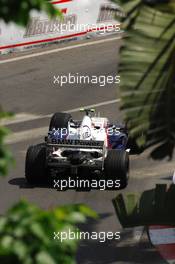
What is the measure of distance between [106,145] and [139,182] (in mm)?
1020

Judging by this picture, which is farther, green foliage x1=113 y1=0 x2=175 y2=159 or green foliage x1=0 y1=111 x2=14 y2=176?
green foliage x1=113 y1=0 x2=175 y2=159

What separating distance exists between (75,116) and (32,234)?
16483 mm

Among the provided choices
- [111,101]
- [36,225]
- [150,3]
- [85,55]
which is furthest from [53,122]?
[36,225]

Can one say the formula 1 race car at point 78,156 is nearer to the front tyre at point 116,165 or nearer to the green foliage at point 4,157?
the front tyre at point 116,165

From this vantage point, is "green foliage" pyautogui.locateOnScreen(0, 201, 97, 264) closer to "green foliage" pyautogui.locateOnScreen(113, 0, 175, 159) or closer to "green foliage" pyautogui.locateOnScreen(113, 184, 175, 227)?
"green foliage" pyautogui.locateOnScreen(113, 0, 175, 159)

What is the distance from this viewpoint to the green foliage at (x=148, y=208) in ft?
27.9

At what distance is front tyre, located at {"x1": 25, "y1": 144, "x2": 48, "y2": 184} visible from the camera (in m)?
16.4

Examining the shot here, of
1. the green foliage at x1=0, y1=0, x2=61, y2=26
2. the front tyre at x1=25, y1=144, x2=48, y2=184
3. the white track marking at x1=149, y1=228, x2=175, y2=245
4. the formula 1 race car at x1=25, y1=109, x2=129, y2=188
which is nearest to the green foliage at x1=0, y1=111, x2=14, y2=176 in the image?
the green foliage at x1=0, y1=0, x2=61, y2=26

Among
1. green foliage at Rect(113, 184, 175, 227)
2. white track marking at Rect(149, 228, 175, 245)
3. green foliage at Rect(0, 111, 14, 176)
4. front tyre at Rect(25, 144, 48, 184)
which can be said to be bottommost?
front tyre at Rect(25, 144, 48, 184)

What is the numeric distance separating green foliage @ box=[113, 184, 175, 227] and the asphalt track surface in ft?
14.5

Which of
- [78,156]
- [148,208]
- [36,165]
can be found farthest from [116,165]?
[148,208]

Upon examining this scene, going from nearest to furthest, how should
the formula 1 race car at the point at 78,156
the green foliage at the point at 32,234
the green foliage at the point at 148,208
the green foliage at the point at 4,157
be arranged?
the green foliage at the point at 32,234 < the green foliage at the point at 4,157 < the green foliage at the point at 148,208 < the formula 1 race car at the point at 78,156

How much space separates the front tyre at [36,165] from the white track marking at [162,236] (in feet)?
10.0

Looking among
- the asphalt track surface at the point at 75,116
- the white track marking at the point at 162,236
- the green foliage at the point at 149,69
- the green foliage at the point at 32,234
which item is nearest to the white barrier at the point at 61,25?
the asphalt track surface at the point at 75,116
